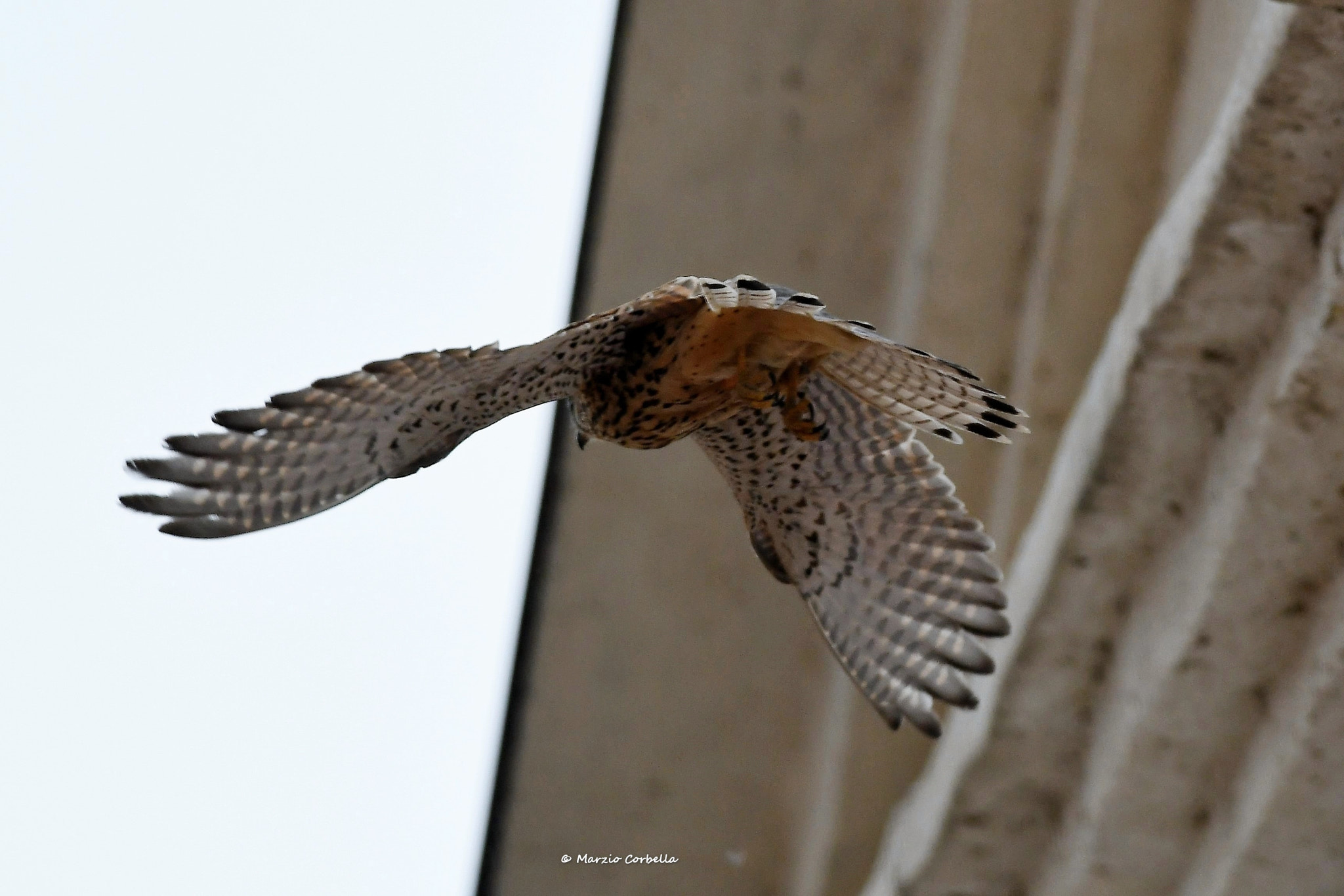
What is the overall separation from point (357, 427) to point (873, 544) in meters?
0.93

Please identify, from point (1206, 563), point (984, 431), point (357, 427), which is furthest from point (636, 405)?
point (1206, 563)

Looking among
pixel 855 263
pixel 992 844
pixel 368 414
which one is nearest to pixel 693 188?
pixel 855 263

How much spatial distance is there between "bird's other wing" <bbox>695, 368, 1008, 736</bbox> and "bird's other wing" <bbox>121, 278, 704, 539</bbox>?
47cm

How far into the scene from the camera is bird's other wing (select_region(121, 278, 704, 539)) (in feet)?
5.72

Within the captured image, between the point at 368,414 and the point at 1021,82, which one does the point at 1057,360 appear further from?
the point at 368,414

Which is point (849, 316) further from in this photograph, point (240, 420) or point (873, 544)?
point (240, 420)

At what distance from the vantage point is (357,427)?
1868mm

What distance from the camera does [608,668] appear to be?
3.86m

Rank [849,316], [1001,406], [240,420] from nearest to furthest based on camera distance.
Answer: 1. [1001,406]
2. [240,420]
3. [849,316]

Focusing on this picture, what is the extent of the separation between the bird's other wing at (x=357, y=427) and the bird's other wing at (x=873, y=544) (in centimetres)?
47

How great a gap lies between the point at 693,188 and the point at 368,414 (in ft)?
6.63

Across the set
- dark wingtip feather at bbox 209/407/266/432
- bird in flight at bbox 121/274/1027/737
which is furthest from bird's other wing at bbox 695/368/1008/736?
dark wingtip feather at bbox 209/407/266/432

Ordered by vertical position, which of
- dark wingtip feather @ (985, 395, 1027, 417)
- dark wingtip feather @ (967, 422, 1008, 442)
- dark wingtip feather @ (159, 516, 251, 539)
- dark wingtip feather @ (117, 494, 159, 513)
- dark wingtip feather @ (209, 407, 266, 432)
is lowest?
dark wingtip feather @ (159, 516, 251, 539)

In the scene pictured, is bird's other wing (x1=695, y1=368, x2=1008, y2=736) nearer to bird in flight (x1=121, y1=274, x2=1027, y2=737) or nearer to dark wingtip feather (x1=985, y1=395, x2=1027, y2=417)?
bird in flight (x1=121, y1=274, x2=1027, y2=737)
